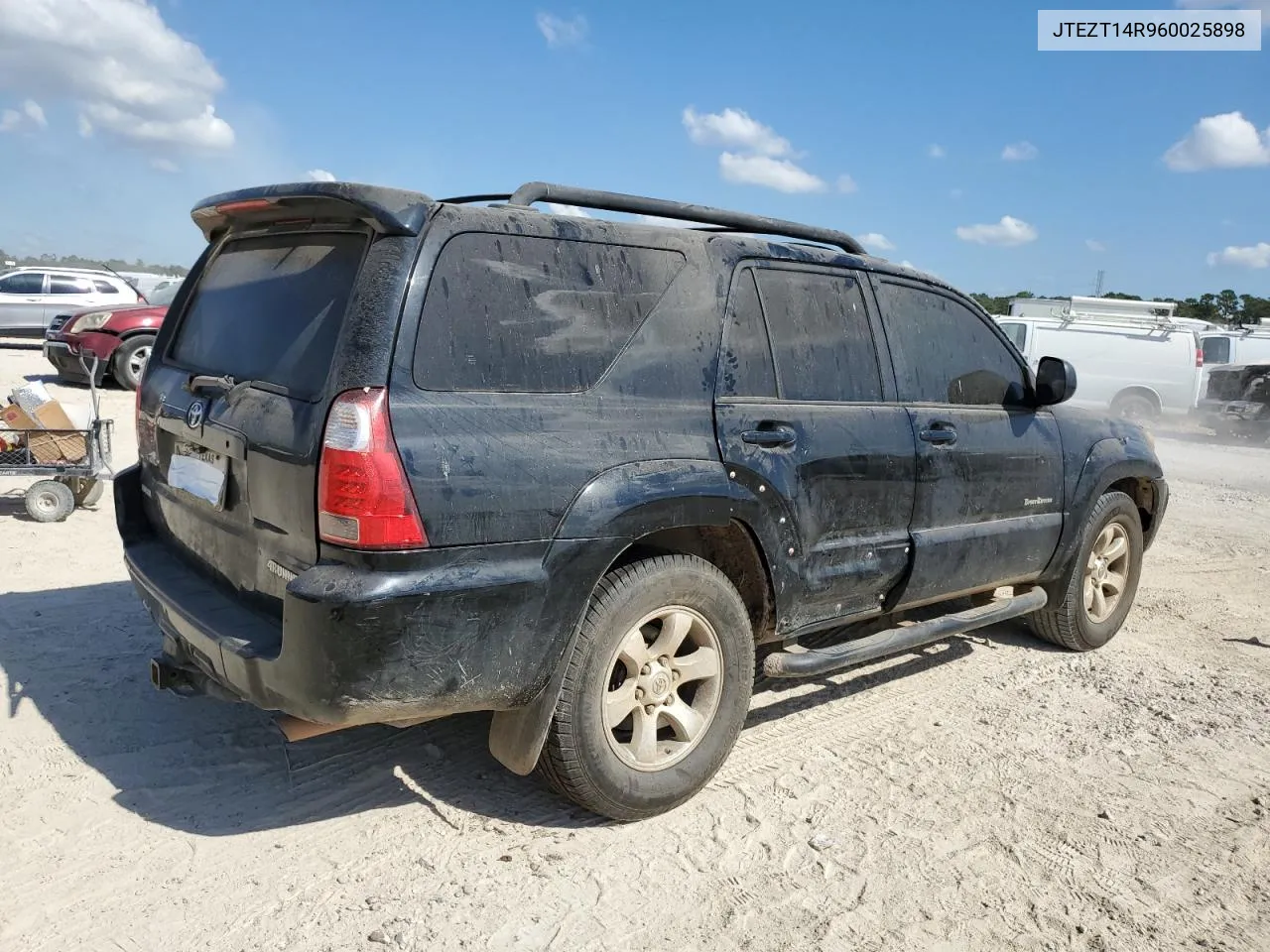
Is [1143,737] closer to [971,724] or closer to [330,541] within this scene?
[971,724]

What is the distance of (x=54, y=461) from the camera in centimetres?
688

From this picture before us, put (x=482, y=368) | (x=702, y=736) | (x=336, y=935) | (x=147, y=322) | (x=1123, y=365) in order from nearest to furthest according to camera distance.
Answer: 1. (x=336, y=935)
2. (x=482, y=368)
3. (x=702, y=736)
4. (x=147, y=322)
5. (x=1123, y=365)

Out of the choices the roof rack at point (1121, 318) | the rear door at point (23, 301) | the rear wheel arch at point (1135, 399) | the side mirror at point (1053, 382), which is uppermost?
the rear door at point (23, 301)

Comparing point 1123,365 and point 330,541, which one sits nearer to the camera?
point 330,541

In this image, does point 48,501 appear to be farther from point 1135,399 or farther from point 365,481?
point 1135,399

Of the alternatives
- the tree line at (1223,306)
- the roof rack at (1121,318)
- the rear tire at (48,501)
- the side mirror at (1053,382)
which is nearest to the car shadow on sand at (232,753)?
the side mirror at (1053,382)

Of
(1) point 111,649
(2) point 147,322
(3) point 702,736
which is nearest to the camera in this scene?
(3) point 702,736

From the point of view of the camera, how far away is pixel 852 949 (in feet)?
8.68

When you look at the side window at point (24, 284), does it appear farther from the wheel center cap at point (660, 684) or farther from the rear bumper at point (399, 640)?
the wheel center cap at point (660, 684)

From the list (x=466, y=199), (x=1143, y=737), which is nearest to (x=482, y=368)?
(x=466, y=199)

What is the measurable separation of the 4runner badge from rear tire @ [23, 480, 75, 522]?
478 cm

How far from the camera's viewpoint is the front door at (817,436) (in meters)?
3.44

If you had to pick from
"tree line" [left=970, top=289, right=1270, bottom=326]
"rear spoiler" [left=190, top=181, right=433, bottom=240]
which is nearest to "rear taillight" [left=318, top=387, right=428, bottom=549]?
"rear spoiler" [left=190, top=181, right=433, bottom=240]

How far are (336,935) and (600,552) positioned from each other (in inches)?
49.3
